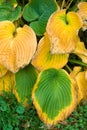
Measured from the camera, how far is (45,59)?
11.8 ft

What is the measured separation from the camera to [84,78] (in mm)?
3639

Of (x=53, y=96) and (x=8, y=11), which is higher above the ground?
(x=8, y=11)

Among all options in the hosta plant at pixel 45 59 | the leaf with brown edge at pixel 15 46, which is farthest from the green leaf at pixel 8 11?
the leaf with brown edge at pixel 15 46

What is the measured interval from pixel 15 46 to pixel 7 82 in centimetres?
38

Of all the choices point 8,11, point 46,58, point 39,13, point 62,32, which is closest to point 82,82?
point 46,58

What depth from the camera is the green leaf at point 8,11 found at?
3742 millimetres

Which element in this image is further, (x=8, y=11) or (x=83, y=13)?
(x=8, y=11)

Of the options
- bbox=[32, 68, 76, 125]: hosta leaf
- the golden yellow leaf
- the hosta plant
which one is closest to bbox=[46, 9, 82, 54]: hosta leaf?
the hosta plant

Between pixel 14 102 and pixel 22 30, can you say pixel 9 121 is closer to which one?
pixel 14 102

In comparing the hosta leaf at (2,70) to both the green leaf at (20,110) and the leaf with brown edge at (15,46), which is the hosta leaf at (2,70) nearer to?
the leaf with brown edge at (15,46)

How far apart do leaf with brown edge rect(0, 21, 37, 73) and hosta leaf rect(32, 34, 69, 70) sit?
0.13m

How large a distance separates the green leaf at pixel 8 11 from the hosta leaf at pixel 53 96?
2.01 ft

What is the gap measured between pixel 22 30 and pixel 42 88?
522 mm

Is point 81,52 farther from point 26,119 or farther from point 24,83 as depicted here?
point 26,119
